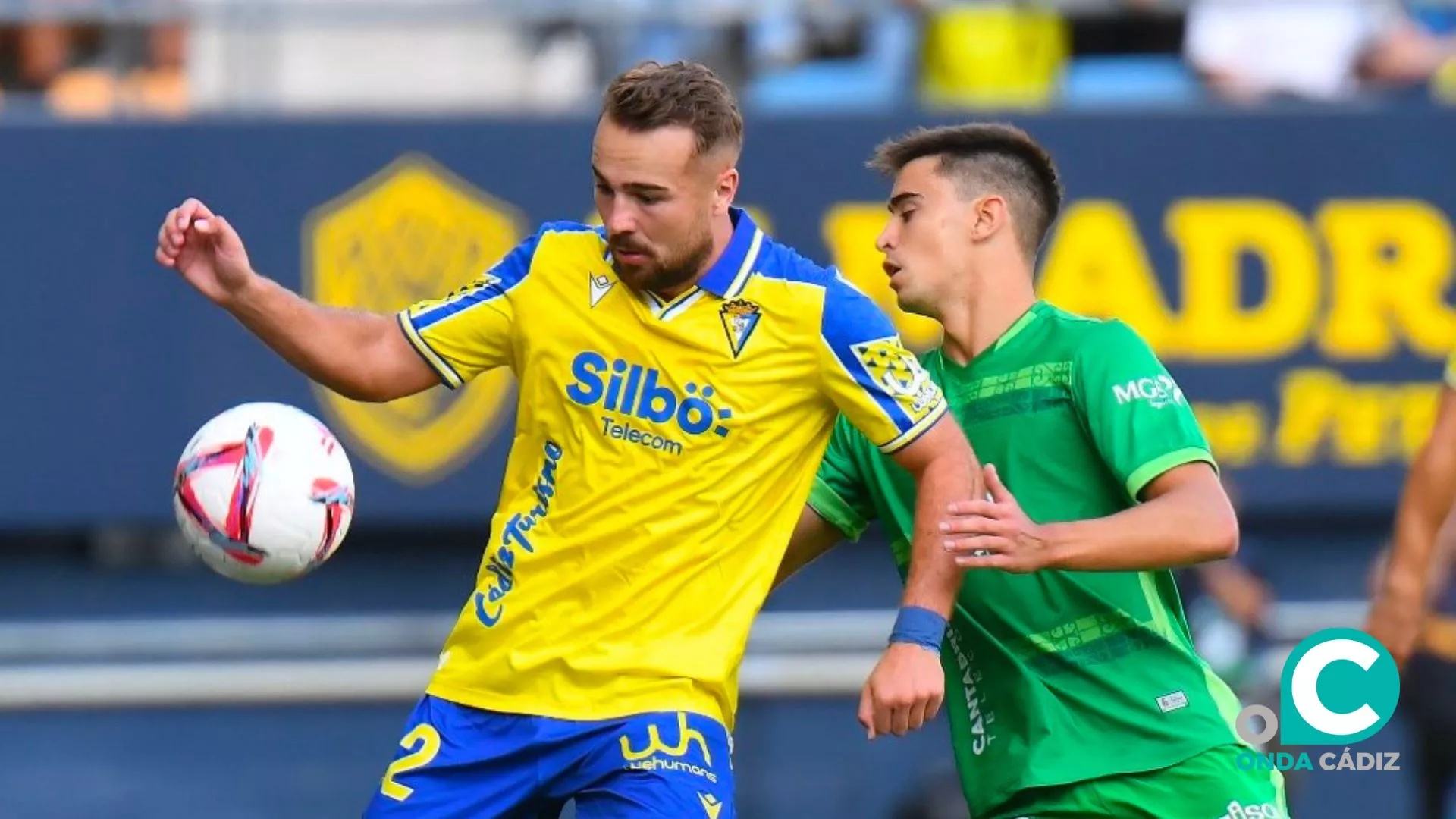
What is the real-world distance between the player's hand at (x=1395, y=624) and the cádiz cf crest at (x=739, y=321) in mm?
1999

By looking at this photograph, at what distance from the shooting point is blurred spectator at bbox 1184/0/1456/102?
1112 cm

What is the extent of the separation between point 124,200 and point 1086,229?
480 cm

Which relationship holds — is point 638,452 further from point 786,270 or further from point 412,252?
point 412,252

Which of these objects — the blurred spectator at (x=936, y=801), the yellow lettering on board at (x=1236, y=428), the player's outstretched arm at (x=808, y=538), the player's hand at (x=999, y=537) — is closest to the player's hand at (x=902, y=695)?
the player's hand at (x=999, y=537)

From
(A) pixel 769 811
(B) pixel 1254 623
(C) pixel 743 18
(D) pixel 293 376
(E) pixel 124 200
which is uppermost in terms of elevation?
(C) pixel 743 18

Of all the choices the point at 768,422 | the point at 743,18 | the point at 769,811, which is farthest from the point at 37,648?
the point at 768,422

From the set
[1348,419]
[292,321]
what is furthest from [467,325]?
[1348,419]

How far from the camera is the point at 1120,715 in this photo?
4977 millimetres

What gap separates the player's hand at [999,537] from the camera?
4582mm

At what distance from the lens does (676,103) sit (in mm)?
4863

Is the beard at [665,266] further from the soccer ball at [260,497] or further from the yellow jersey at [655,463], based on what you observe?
the soccer ball at [260,497]

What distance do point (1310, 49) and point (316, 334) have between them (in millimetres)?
7577

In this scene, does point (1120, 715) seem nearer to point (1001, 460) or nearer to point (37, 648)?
point (1001, 460)

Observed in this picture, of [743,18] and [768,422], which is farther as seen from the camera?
[743,18]
